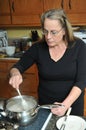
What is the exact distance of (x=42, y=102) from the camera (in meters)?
1.83

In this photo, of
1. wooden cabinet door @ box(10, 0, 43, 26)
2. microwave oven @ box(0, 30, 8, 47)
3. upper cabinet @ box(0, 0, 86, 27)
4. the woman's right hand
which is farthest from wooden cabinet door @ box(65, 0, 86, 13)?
the woman's right hand

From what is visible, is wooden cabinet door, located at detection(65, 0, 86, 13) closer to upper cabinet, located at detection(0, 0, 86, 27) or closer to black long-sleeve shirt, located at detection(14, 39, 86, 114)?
upper cabinet, located at detection(0, 0, 86, 27)

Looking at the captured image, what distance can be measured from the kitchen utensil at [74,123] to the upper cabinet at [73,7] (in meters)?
1.83

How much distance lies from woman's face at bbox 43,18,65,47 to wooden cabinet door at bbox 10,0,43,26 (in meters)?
1.55

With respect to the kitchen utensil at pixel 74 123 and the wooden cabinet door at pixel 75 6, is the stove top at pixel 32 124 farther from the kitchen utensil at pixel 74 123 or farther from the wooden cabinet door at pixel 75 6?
the wooden cabinet door at pixel 75 6

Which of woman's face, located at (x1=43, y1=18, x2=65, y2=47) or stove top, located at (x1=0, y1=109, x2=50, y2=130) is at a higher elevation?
woman's face, located at (x1=43, y1=18, x2=65, y2=47)

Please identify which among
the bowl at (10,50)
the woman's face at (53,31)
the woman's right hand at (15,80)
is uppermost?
the woman's face at (53,31)

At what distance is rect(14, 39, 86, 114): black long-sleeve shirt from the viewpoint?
67.6 inches

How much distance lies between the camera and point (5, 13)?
3.27m

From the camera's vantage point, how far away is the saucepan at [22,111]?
4.37 ft

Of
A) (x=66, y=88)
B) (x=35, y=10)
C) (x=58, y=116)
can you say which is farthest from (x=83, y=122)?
(x=35, y=10)

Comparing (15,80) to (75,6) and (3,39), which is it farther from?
(3,39)

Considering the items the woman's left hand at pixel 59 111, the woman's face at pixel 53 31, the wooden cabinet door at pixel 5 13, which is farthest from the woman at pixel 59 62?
the wooden cabinet door at pixel 5 13

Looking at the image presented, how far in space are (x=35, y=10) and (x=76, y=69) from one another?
5.36 feet
